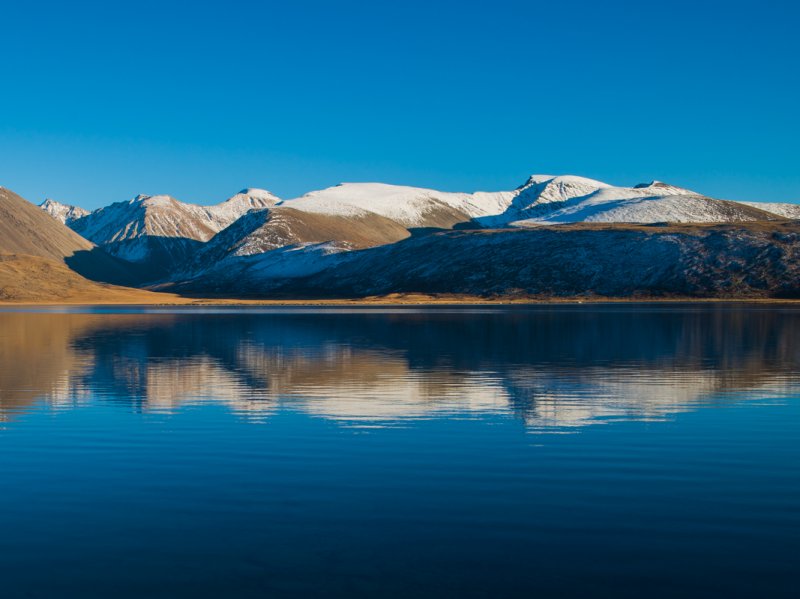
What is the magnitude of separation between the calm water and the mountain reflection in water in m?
0.37

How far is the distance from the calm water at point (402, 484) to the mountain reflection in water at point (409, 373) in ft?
1.22

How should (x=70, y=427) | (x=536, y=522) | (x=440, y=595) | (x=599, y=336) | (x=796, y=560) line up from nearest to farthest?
(x=440, y=595) → (x=796, y=560) → (x=536, y=522) → (x=70, y=427) → (x=599, y=336)

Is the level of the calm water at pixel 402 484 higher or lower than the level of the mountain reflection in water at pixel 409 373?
lower

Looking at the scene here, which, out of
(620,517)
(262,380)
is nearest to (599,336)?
(262,380)

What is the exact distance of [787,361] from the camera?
195ft

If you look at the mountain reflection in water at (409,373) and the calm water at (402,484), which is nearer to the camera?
the calm water at (402,484)

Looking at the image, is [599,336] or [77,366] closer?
[77,366]

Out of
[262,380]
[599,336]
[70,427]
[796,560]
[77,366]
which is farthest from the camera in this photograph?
[599,336]

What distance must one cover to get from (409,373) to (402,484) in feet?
96.1

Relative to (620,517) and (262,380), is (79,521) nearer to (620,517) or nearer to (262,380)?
(620,517)

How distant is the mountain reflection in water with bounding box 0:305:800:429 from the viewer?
3831 centimetres

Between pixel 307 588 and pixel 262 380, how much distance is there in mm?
34921

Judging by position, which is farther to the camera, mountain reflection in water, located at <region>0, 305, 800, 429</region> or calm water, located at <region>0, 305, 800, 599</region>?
mountain reflection in water, located at <region>0, 305, 800, 429</region>

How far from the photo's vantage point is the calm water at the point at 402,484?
631 inches
